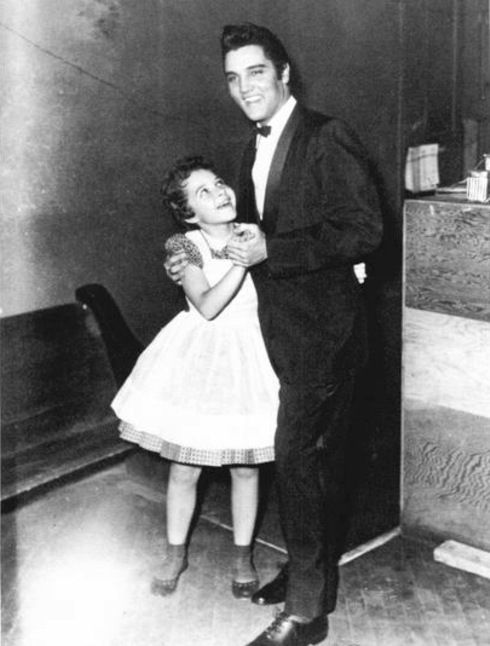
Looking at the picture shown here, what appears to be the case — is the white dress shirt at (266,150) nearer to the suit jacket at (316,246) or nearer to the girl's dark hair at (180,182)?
the suit jacket at (316,246)

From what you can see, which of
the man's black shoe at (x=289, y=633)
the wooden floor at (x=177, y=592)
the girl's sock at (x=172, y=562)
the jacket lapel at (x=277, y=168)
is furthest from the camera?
the girl's sock at (x=172, y=562)

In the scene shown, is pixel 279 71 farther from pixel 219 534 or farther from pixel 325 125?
pixel 219 534

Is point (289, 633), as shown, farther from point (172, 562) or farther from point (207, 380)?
point (207, 380)

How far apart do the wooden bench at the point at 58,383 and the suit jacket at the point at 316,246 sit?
5.60ft

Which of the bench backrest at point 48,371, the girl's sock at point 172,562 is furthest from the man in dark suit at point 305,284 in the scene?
the bench backrest at point 48,371

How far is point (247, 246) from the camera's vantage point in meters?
2.85

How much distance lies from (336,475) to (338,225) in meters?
0.88

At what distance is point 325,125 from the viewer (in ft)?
9.49

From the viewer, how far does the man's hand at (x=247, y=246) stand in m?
2.86

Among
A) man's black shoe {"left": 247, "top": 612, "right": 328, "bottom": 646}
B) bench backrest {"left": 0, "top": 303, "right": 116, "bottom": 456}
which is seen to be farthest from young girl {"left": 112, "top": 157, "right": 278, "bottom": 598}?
bench backrest {"left": 0, "top": 303, "right": 116, "bottom": 456}

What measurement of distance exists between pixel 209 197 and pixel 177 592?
4.98ft

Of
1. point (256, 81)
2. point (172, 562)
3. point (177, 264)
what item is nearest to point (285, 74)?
point (256, 81)

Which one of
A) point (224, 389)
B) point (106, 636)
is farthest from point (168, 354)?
point (106, 636)

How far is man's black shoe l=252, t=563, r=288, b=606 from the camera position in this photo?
11.1 ft
